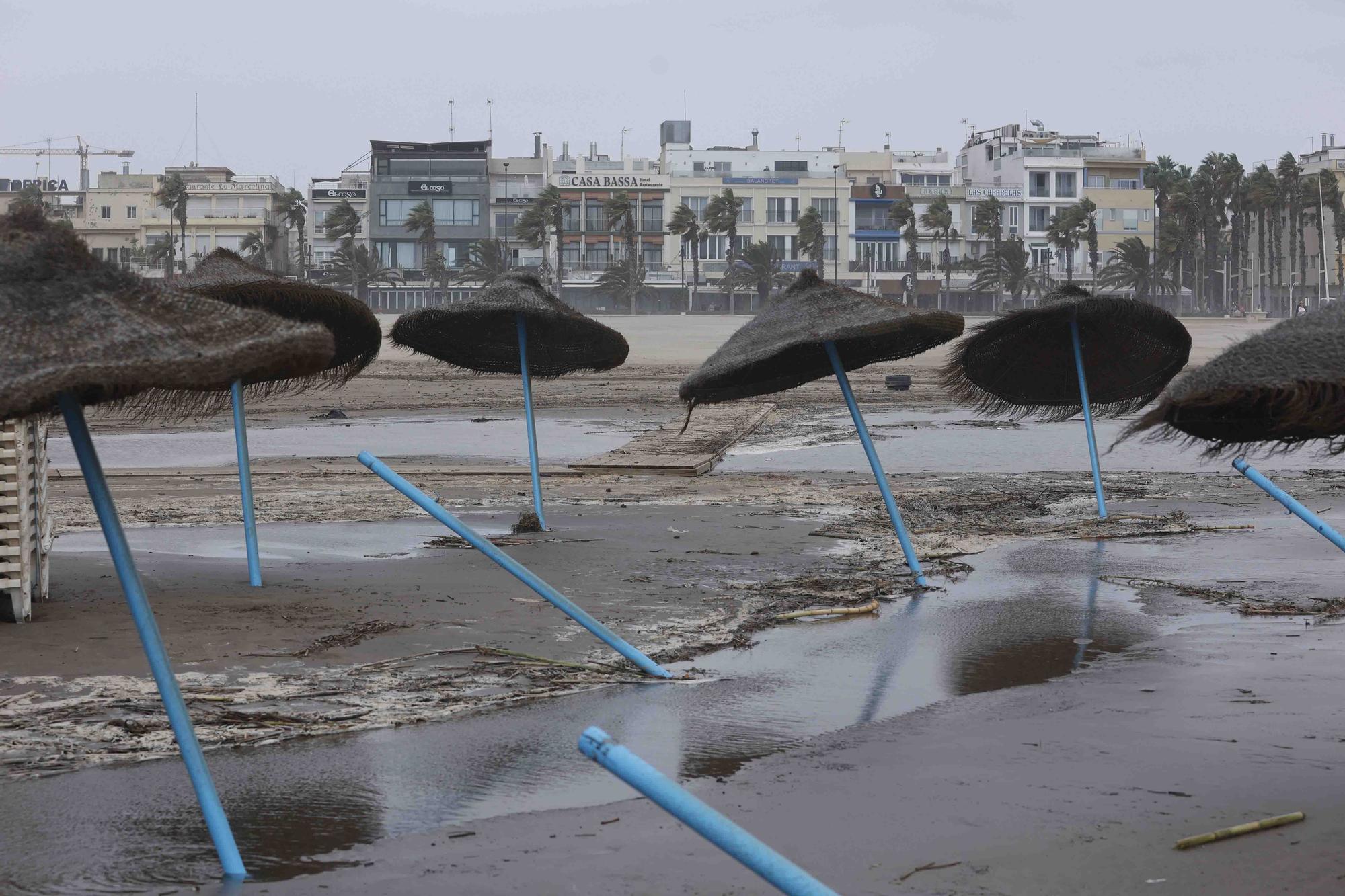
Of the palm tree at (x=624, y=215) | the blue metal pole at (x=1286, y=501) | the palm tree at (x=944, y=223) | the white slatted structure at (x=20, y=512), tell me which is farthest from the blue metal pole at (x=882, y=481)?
the palm tree at (x=944, y=223)

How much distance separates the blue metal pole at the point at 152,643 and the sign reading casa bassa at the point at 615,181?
100 m

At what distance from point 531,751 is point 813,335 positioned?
4.35 m

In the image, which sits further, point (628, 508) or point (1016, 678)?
point (628, 508)

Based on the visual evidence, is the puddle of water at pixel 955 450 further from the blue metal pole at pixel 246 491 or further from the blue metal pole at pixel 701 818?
the blue metal pole at pixel 701 818

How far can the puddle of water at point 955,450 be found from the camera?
711 inches

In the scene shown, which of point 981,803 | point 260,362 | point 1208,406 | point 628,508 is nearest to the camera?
point 260,362

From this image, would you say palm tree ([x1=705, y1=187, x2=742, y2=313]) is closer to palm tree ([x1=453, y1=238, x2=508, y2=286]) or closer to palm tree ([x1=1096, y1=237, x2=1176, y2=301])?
palm tree ([x1=453, y1=238, x2=508, y2=286])

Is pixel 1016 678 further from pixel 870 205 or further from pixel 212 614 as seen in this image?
pixel 870 205

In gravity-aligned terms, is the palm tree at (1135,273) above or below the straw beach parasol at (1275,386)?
above

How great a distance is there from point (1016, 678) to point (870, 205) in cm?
10154

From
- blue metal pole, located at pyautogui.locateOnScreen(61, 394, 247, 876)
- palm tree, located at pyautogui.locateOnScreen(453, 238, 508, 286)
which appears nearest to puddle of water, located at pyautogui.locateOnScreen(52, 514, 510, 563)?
blue metal pole, located at pyautogui.locateOnScreen(61, 394, 247, 876)

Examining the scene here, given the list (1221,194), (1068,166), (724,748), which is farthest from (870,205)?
(724,748)

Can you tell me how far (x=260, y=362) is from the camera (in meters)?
4.04

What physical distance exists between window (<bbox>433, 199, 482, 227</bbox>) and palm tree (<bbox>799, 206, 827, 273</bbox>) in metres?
23.0
